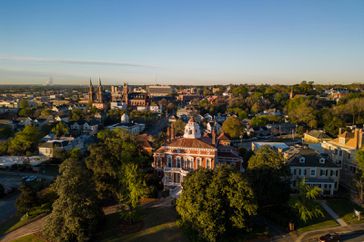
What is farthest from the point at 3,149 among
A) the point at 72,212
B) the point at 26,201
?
the point at 72,212

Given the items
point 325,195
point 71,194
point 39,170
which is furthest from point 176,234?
point 39,170

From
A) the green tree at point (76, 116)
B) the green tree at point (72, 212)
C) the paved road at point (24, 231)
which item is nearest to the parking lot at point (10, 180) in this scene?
the paved road at point (24, 231)

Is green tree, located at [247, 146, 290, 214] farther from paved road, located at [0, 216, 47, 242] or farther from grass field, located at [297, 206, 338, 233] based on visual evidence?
paved road, located at [0, 216, 47, 242]

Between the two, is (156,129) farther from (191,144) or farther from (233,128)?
(191,144)

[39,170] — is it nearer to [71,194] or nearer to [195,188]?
[71,194]

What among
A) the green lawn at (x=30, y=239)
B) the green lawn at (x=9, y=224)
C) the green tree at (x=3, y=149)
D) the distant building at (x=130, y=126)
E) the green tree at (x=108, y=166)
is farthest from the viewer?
the distant building at (x=130, y=126)

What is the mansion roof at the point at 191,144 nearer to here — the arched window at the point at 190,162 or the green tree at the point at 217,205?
the arched window at the point at 190,162
